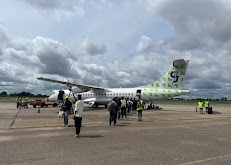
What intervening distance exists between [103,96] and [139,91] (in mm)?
6868

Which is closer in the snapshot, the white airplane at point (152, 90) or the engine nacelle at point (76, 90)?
the white airplane at point (152, 90)

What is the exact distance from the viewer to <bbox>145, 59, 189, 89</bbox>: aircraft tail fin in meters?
25.1

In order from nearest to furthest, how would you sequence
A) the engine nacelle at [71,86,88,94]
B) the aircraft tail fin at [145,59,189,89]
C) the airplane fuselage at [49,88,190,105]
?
the aircraft tail fin at [145,59,189,89], the airplane fuselage at [49,88,190,105], the engine nacelle at [71,86,88,94]

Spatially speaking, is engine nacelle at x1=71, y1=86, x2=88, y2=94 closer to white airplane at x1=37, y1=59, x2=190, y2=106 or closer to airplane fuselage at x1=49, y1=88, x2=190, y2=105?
white airplane at x1=37, y1=59, x2=190, y2=106

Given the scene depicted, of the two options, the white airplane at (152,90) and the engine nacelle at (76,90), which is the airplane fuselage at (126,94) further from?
the engine nacelle at (76,90)

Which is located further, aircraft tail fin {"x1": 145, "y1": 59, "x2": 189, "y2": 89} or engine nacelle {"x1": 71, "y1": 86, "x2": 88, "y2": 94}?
engine nacelle {"x1": 71, "y1": 86, "x2": 88, "y2": 94}

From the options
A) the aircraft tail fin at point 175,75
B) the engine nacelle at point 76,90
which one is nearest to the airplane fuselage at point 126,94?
the engine nacelle at point 76,90

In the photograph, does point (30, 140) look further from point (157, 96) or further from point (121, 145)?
point (157, 96)

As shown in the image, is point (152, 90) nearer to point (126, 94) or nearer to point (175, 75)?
point (175, 75)

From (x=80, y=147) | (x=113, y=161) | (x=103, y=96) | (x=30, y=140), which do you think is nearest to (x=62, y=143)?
(x=80, y=147)

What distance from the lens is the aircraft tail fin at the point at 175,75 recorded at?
25.1m

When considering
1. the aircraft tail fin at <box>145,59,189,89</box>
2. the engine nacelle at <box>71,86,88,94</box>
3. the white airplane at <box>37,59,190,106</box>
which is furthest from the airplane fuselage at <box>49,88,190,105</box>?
the aircraft tail fin at <box>145,59,189,89</box>

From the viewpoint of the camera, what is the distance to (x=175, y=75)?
25391 mm

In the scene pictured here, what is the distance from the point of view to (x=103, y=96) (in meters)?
30.5
